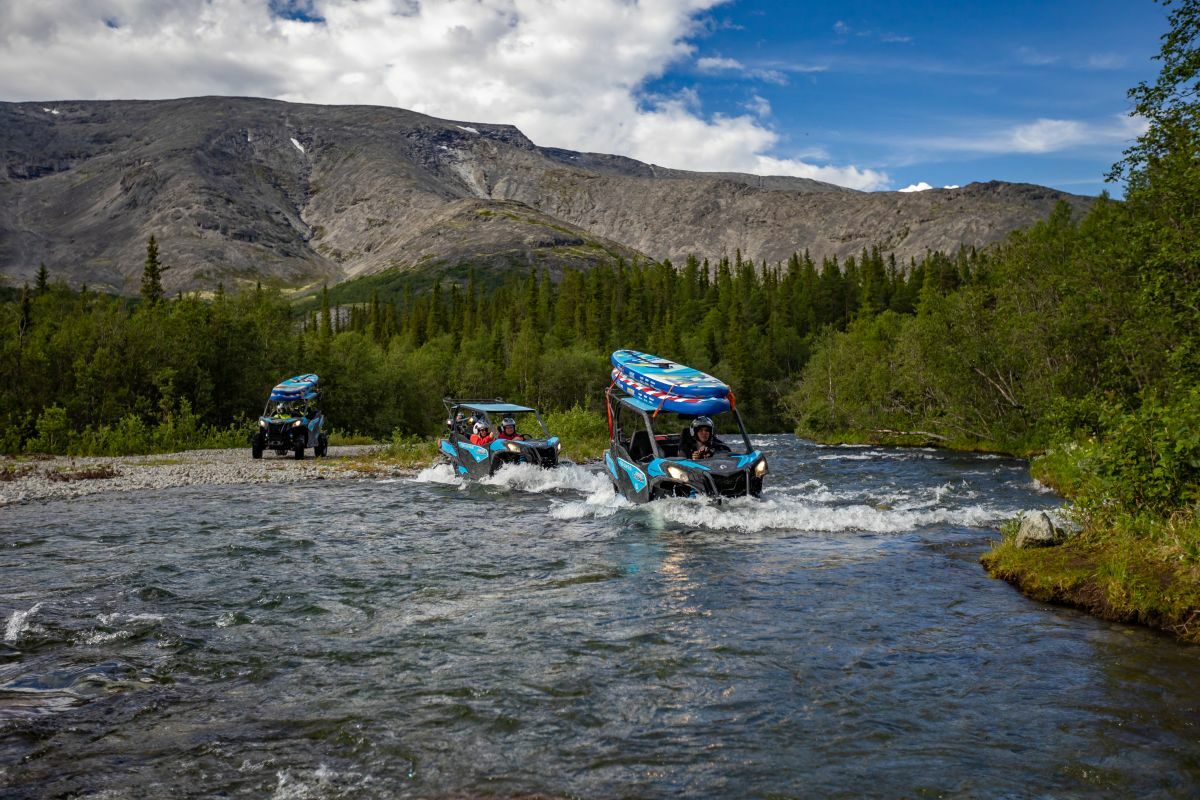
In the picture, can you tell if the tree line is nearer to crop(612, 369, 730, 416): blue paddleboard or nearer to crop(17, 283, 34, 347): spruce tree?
crop(17, 283, 34, 347): spruce tree

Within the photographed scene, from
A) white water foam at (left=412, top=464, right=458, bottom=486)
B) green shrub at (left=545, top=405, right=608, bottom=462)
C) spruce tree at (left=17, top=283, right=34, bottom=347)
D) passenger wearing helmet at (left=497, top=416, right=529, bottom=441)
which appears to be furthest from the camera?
green shrub at (left=545, top=405, right=608, bottom=462)

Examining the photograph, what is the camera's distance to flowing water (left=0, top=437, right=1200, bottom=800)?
6.43 meters

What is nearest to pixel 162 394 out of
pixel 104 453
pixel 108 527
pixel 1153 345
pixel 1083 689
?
pixel 104 453

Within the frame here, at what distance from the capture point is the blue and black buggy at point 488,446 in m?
27.9

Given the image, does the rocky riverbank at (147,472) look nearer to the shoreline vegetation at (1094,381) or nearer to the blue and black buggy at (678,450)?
the blue and black buggy at (678,450)

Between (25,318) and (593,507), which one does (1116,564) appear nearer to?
(593,507)

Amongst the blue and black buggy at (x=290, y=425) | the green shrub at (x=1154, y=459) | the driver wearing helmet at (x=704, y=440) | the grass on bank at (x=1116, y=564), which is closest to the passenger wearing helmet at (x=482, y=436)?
the driver wearing helmet at (x=704, y=440)

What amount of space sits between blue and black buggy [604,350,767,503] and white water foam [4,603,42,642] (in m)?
13.2

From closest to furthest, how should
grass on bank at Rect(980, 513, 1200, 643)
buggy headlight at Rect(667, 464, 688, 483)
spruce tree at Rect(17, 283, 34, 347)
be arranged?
grass on bank at Rect(980, 513, 1200, 643)
buggy headlight at Rect(667, 464, 688, 483)
spruce tree at Rect(17, 283, 34, 347)

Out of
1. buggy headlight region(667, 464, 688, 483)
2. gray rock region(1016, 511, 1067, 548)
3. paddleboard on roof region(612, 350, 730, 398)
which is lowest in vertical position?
gray rock region(1016, 511, 1067, 548)

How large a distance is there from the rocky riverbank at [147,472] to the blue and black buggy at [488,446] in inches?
164

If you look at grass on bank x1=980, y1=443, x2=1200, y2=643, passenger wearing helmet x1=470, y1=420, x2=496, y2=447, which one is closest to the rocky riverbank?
passenger wearing helmet x1=470, y1=420, x2=496, y2=447

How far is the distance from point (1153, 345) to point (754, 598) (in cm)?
3233

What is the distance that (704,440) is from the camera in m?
21.2
